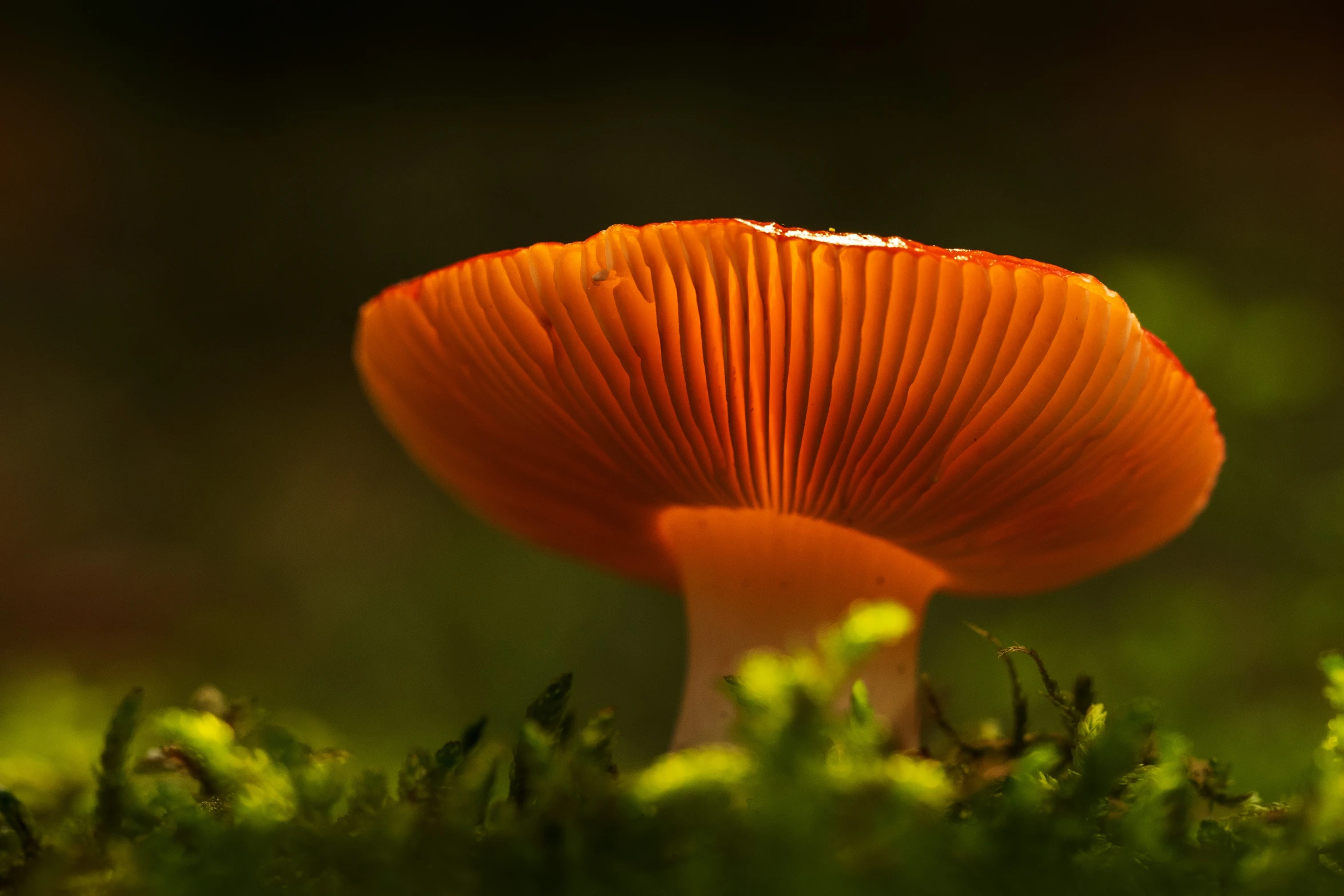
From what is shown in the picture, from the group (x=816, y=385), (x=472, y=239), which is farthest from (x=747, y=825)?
(x=472, y=239)

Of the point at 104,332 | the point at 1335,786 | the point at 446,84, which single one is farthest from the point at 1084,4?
the point at 104,332

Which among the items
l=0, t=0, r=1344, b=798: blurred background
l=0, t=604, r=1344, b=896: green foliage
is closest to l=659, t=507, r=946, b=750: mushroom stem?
l=0, t=604, r=1344, b=896: green foliage

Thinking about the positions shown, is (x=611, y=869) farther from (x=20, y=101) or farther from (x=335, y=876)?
(x=20, y=101)

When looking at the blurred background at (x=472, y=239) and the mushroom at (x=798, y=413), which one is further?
the blurred background at (x=472, y=239)

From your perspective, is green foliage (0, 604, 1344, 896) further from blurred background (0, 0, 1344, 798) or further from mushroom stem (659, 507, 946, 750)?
blurred background (0, 0, 1344, 798)

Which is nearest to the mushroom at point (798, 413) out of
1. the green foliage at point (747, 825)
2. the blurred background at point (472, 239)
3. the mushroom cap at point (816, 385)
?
the mushroom cap at point (816, 385)

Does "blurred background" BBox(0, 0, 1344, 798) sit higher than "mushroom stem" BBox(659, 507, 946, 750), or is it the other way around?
"blurred background" BBox(0, 0, 1344, 798)

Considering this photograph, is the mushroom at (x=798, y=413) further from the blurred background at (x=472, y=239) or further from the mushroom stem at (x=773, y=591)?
the blurred background at (x=472, y=239)

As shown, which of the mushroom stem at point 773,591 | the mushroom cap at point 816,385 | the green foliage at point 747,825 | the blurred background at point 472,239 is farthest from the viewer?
the blurred background at point 472,239
